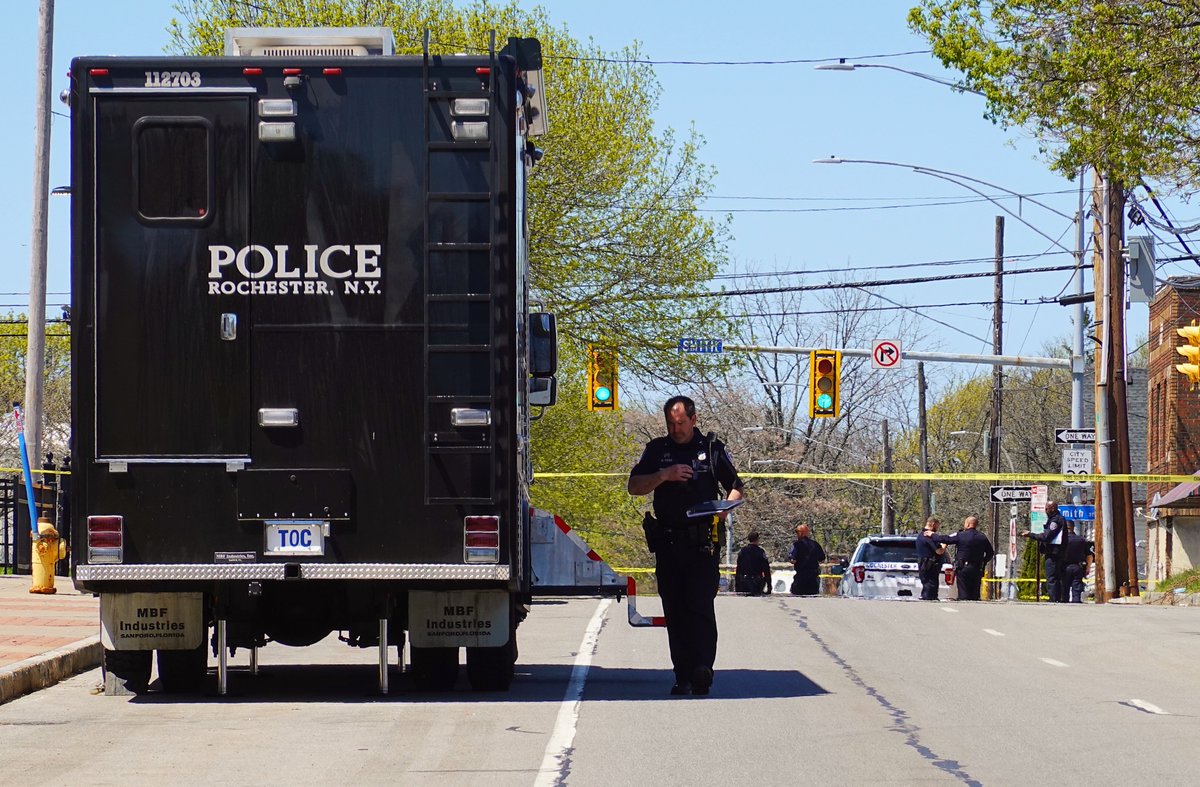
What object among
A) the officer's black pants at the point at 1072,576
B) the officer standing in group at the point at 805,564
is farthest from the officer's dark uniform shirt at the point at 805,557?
the officer's black pants at the point at 1072,576

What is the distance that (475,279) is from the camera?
1114cm

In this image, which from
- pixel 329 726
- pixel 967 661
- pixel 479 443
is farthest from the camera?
pixel 967 661

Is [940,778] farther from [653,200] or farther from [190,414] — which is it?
[653,200]

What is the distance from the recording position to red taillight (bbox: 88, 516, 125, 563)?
11.0 meters

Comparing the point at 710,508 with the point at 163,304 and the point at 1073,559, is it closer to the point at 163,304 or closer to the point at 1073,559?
the point at 163,304

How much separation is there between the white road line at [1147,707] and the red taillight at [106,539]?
6.34m

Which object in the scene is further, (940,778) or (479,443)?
(479,443)

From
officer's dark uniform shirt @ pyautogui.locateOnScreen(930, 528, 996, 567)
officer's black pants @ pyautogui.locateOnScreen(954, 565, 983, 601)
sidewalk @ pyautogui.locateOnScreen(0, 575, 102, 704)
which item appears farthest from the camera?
officer's black pants @ pyautogui.locateOnScreen(954, 565, 983, 601)

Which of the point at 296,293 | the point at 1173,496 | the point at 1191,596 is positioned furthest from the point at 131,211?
the point at 1173,496

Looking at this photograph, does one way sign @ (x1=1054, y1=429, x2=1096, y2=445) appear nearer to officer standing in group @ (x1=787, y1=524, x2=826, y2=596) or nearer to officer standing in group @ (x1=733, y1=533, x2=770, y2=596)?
officer standing in group @ (x1=787, y1=524, x2=826, y2=596)

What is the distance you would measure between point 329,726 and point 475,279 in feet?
9.02

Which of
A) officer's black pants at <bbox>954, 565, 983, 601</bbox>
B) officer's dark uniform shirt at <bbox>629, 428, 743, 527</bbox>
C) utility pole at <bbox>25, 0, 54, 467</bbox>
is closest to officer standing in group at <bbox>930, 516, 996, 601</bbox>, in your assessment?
officer's black pants at <bbox>954, 565, 983, 601</bbox>

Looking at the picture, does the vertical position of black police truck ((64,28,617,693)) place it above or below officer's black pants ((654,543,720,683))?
above

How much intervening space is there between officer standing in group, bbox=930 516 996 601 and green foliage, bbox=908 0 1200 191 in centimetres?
1082
